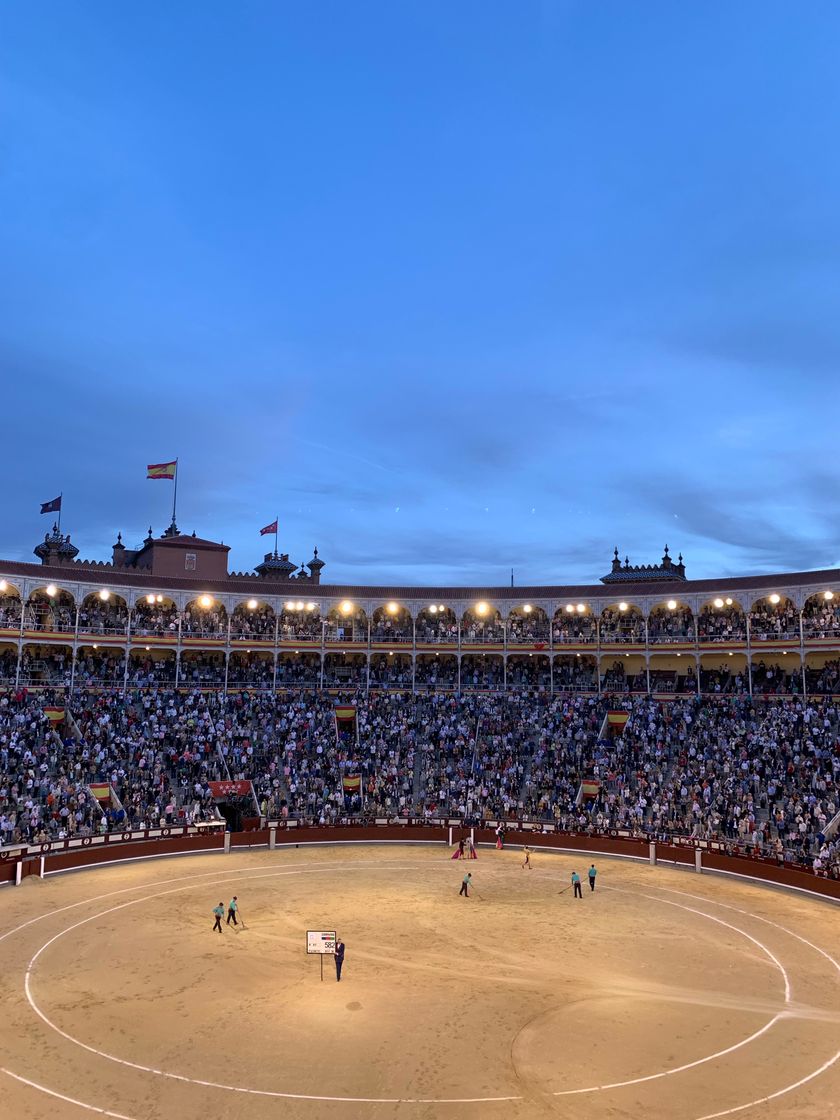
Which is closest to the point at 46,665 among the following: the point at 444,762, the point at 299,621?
the point at 299,621

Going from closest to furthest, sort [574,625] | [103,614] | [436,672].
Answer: [103,614]
[574,625]
[436,672]

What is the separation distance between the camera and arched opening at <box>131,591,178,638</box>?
2160 inches

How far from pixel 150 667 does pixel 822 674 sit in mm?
42712

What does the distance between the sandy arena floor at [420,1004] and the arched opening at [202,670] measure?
2582 cm

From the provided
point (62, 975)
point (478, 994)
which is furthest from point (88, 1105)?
point (478, 994)

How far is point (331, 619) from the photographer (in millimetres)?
61969

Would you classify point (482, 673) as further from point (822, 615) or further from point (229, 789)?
point (229, 789)

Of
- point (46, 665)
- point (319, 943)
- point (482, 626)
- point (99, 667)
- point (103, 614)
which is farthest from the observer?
point (482, 626)

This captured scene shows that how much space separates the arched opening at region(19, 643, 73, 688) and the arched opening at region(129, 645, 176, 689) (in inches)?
156

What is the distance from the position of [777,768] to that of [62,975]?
32.8 m

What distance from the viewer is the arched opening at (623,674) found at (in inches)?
2207

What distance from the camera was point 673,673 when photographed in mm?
57594

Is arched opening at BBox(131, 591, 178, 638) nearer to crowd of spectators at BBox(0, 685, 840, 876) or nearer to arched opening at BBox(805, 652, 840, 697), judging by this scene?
crowd of spectators at BBox(0, 685, 840, 876)

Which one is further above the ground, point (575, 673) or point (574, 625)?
point (574, 625)
